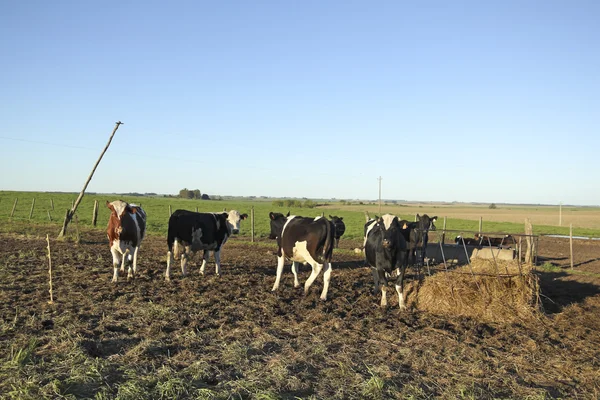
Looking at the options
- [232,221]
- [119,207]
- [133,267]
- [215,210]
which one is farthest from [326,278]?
[215,210]

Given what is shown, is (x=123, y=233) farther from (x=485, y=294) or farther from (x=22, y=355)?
(x=485, y=294)

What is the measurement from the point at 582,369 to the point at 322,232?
5.77 metres

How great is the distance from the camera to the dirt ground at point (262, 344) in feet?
17.2

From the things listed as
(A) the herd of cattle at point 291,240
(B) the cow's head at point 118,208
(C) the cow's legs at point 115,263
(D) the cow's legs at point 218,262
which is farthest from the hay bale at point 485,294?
(B) the cow's head at point 118,208

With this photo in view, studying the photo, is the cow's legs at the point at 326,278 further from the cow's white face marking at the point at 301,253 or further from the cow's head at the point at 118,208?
the cow's head at the point at 118,208

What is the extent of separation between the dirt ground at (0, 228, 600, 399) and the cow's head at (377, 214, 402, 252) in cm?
134

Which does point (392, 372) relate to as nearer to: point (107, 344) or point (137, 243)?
point (107, 344)

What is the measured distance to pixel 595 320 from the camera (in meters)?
9.25

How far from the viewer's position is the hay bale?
29.9 feet

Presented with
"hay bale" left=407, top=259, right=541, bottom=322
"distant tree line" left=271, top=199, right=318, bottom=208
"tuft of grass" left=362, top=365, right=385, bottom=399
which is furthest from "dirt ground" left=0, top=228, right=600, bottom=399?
"distant tree line" left=271, top=199, right=318, bottom=208

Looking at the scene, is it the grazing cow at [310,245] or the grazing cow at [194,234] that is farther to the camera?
the grazing cow at [194,234]

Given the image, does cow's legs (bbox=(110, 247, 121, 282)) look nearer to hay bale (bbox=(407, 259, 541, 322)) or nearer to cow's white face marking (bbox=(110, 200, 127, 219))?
cow's white face marking (bbox=(110, 200, 127, 219))

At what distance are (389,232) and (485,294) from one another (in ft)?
7.63

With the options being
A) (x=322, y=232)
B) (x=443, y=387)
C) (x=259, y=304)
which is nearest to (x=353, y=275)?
(x=322, y=232)
